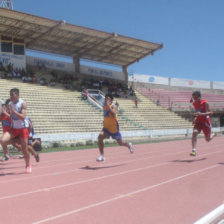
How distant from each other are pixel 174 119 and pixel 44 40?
14.2m

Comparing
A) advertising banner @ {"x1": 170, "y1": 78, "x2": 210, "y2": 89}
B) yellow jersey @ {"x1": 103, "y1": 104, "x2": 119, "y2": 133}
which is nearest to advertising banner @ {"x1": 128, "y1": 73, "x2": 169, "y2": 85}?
advertising banner @ {"x1": 170, "y1": 78, "x2": 210, "y2": 89}

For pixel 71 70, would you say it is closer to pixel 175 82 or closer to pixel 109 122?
pixel 175 82

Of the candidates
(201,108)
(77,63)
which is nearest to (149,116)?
(77,63)

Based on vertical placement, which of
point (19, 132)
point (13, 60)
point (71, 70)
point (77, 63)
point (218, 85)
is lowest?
point (19, 132)

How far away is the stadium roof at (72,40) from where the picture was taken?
2487 cm

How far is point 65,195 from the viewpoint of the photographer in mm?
4418

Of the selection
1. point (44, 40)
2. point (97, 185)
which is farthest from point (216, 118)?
point (97, 185)

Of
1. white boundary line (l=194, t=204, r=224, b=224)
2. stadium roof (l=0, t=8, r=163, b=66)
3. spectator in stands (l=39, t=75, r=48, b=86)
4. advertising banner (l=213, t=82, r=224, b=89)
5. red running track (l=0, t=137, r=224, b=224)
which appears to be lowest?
red running track (l=0, t=137, r=224, b=224)

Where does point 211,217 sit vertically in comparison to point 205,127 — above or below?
below

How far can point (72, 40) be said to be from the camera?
28953mm

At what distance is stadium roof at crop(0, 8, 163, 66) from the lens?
24873 millimetres

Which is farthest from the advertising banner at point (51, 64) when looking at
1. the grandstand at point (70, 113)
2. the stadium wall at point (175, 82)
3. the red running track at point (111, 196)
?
the red running track at point (111, 196)

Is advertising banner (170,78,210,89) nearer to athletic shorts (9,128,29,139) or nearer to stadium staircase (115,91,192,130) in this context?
stadium staircase (115,91,192,130)

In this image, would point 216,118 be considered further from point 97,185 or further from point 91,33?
point 97,185
